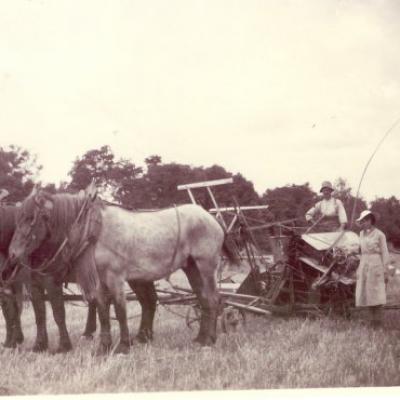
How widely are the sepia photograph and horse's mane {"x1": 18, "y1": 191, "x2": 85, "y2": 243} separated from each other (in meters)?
0.01

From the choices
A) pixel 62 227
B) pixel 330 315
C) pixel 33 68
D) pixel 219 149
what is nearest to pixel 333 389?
pixel 330 315

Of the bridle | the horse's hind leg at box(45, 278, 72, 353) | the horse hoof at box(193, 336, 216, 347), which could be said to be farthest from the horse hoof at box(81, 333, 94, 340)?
the horse hoof at box(193, 336, 216, 347)

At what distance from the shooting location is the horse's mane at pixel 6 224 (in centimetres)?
443

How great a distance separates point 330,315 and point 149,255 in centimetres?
173

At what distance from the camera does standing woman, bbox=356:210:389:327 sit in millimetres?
4812

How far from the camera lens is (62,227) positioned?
14.3 feet

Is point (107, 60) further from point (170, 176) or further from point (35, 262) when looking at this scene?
point (35, 262)

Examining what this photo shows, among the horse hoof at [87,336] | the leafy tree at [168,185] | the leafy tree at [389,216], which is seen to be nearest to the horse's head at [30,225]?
the leafy tree at [168,185]

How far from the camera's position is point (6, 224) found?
4441mm

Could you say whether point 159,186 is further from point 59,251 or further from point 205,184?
point 59,251

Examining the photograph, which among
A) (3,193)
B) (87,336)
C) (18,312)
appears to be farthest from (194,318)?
(3,193)

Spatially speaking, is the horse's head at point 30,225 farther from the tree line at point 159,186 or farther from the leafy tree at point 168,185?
the leafy tree at point 168,185

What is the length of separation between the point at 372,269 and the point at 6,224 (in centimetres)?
304

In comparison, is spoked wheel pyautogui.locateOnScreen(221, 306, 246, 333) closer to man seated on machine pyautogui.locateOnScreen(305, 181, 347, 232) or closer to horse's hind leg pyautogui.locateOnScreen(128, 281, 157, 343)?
horse's hind leg pyautogui.locateOnScreen(128, 281, 157, 343)
